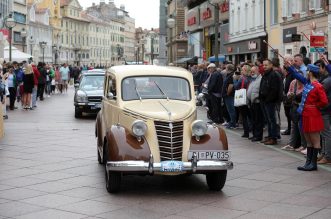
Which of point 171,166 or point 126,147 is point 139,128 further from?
point 171,166

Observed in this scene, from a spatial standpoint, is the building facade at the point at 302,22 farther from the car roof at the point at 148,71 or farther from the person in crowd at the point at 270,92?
the car roof at the point at 148,71

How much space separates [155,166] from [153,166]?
0.03 metres

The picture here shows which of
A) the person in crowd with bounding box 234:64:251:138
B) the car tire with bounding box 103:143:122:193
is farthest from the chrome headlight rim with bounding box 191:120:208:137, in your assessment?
the person in crowd with bounding box 234:64:251:138

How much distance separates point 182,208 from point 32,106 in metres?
20.5

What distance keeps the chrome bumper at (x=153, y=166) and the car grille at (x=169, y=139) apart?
8.7 inches

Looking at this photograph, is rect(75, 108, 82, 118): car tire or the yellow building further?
the yellow building

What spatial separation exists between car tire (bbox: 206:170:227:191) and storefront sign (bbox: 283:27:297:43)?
1034 inches

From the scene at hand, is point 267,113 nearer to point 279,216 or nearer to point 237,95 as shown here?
point 237,95

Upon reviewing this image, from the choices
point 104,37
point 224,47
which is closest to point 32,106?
point 224,47

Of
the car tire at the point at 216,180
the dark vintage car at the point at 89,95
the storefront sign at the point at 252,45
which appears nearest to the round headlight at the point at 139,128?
the car tire at the point at 216,180


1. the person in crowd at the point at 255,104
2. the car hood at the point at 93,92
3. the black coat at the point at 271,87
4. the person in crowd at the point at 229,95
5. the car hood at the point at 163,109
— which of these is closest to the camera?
the car hood at the point at 163,109

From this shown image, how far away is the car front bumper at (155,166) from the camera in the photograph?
9.03 metres

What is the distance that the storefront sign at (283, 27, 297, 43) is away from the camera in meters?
34.9

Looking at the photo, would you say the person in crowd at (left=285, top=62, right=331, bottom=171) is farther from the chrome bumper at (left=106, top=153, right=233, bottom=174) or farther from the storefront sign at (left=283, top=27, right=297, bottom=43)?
the storefront sign at (left=283, top=27, right=297, bottom=43)
